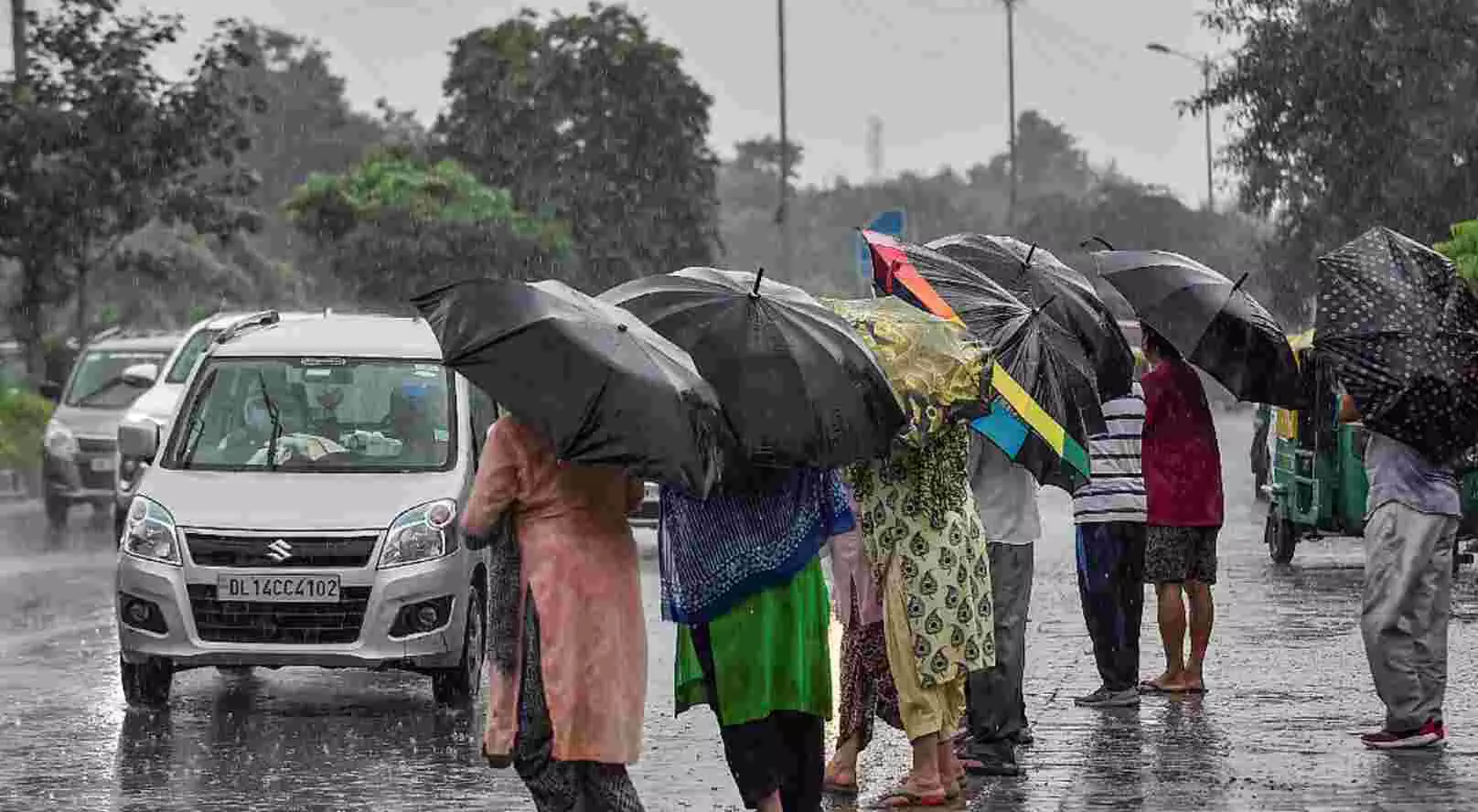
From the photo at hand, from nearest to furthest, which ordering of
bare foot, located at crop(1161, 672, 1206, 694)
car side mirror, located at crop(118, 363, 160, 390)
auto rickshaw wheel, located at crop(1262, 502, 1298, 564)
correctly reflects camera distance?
1. bare foot, located at crop(1161, 672, 1206, 694)
2. auto rickshaw wheel, located at crop(1262, 502, 1298, 564)
3. car side mirror, located at crop(118, 363, 160, 390)

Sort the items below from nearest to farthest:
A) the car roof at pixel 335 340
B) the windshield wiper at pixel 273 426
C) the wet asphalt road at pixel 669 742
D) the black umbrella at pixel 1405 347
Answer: the wet asphalt road at pixel 669 742, the black umbrella at pixel 1405 347, the windshield wiper at pixel 273 426, the car roof at pixel 335 340

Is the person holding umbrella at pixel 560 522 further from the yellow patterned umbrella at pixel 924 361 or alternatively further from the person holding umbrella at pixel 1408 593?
the person holding umbrella at pixel 1408 593

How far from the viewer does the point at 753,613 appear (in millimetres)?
8070

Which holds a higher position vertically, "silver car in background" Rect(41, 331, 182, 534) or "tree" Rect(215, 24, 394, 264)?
"tree" Rect(215, 24, 394, 264)

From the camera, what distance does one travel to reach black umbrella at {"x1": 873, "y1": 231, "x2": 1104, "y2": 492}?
32.7ft

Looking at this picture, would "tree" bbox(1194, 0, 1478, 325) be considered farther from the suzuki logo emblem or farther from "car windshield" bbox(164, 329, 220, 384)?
the suzuki logo emblem

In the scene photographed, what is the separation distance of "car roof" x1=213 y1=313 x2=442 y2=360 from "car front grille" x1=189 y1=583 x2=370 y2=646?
1678mm

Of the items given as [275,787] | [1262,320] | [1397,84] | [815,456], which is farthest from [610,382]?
[1397,84]

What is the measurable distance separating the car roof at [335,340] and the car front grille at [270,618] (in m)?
1.68

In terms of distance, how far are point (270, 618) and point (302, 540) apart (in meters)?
0.37

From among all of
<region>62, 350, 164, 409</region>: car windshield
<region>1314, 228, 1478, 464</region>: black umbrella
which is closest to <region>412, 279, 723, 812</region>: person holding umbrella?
<region>1314, 228, 1478, 464</region>: black umbrella

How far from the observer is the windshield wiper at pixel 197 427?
12703mm

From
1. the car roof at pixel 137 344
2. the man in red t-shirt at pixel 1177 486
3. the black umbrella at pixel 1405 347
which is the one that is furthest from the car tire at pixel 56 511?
the black umbrella at pixel 1405 347

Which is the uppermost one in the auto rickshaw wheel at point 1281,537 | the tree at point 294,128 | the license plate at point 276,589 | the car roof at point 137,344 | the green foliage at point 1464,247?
the tree at point 294,128
